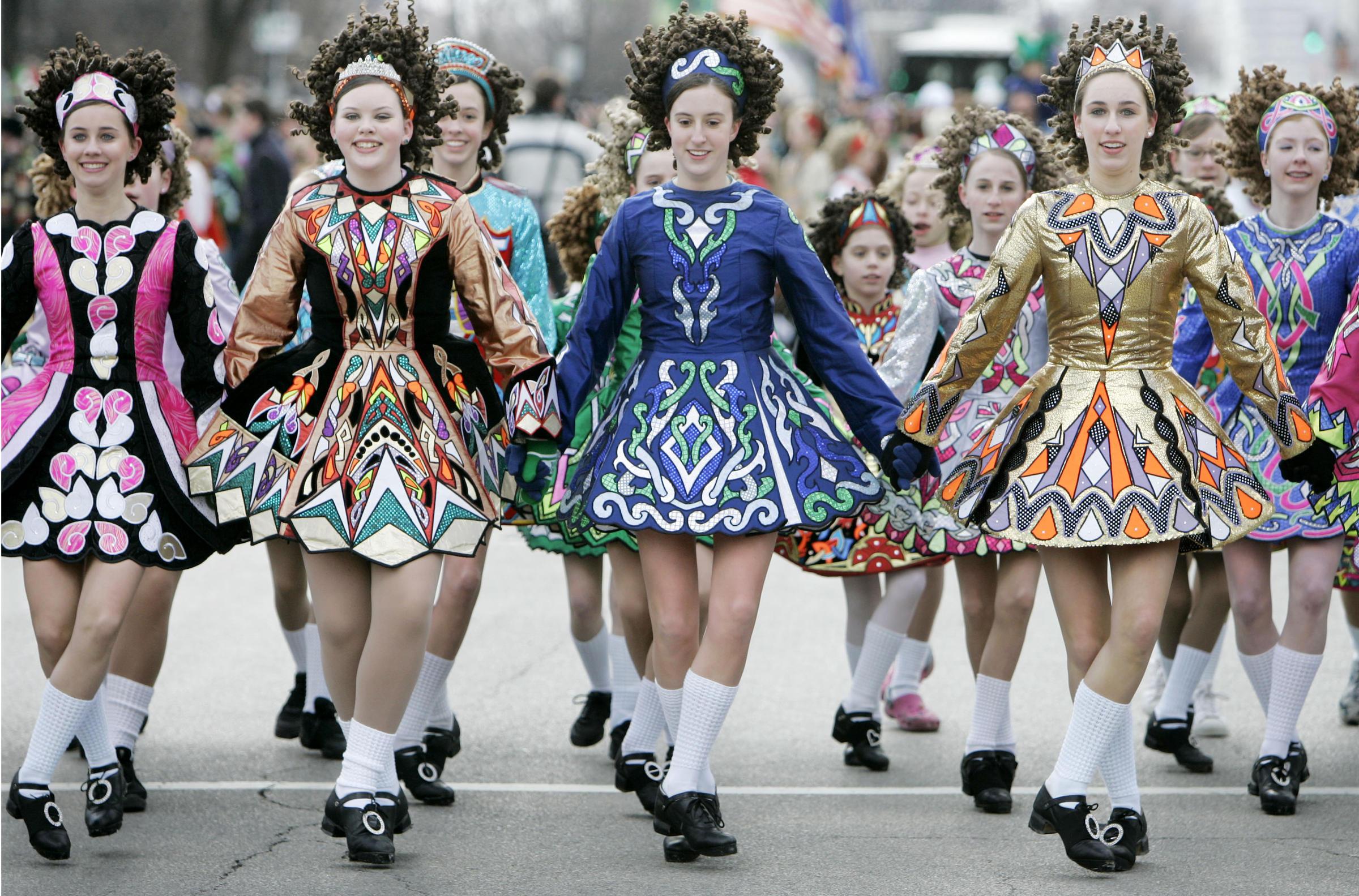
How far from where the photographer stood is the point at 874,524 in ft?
22.7

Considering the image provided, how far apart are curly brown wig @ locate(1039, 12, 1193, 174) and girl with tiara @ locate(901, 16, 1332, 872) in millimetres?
19

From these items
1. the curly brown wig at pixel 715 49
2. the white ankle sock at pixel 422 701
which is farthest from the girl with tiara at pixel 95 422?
the curly brown wig at pixel 715 49

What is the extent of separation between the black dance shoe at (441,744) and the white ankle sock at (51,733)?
1.27 metres

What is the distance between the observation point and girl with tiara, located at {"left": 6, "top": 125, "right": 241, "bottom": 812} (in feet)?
19.7

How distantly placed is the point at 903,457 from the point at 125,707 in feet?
8.80

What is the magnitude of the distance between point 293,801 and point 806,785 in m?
1.71

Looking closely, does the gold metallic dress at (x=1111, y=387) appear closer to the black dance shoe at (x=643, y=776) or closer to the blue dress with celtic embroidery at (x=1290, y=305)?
the blue dress with celtic embroidery at (x=1290, y=305)

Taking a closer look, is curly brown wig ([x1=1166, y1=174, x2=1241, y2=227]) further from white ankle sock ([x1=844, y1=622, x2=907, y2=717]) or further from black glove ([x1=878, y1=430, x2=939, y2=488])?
black glove ([x1=878, y1=430, x2=939, y2=488])

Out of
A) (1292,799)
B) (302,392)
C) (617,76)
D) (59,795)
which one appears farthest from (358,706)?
(617,76)

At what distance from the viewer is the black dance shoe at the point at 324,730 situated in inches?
274

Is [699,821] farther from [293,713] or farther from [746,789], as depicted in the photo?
[293,713]

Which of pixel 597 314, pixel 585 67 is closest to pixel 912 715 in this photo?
pixel 597 314

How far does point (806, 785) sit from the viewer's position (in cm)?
663

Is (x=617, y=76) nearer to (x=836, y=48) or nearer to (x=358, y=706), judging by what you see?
(x=836, y=48)
